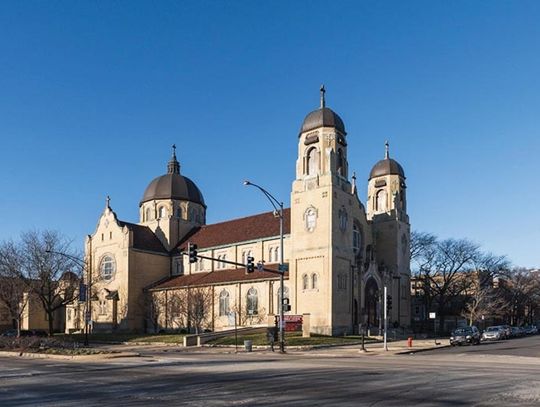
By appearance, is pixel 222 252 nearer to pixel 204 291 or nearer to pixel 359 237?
pixel 204 291

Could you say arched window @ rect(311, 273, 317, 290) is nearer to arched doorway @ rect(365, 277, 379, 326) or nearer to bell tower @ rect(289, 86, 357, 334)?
bell tower @ rect(289, 86, 357, 334)

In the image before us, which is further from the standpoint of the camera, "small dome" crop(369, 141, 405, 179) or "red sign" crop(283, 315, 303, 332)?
"small dome" crop(369, 141, 405, 179)

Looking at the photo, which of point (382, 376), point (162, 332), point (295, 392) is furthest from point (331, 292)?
point (295, 392)

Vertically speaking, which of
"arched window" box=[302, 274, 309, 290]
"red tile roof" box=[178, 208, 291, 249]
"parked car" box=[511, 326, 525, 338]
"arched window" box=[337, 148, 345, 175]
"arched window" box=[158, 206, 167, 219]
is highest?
"arched window" box=[337, 148, 345, 175]

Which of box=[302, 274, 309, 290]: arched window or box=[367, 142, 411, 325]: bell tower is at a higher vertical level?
box=[367, 142, 411, 325]: bell tower

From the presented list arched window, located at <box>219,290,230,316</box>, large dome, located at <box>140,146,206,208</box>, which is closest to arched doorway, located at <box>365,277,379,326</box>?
arched window, located at <box>219,290,230,316</box>

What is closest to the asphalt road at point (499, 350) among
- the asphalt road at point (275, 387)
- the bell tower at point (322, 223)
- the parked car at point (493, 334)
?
the parked car at point (493, 334)

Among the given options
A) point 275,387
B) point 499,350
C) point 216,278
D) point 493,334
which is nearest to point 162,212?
point 216,278

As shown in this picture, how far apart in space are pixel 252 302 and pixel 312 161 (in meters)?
16.2

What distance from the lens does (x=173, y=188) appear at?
3174 inches

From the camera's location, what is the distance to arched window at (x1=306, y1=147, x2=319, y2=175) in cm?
5902

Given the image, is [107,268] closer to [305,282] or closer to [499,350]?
[305,282]

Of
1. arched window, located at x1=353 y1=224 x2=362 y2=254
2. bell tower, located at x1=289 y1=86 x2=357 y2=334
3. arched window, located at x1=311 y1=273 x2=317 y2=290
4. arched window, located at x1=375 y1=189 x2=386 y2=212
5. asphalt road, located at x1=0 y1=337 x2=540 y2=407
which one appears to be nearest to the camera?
asphalt road, located at x1=0 y1=337 x2=540 y2=407

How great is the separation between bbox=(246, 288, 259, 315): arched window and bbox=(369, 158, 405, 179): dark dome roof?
867 inches
